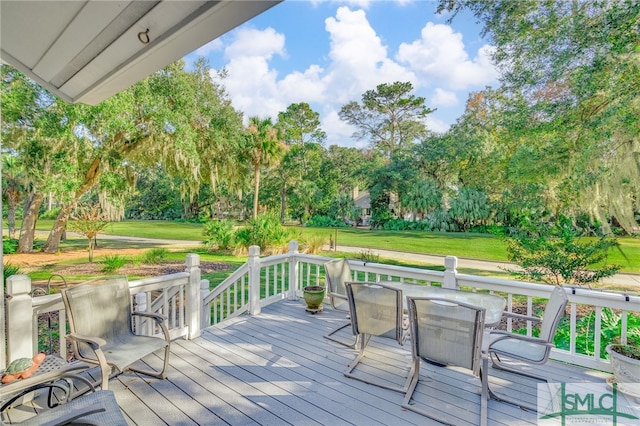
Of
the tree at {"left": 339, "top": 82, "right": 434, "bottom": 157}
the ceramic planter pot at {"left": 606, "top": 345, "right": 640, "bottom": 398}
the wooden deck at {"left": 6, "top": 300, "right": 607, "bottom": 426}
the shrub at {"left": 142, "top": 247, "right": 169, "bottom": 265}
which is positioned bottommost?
the shrub at {"left": 142, "top": 247, "right": 169, "bottom": 265}

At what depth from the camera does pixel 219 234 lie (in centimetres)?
1141

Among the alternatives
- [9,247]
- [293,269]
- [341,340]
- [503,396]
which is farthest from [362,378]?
[9,247]

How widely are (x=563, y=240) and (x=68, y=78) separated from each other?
6.28 meters

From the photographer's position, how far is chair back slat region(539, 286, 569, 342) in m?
2.32

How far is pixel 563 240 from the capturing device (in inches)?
195

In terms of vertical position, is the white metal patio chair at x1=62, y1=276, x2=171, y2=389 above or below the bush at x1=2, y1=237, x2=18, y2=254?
above

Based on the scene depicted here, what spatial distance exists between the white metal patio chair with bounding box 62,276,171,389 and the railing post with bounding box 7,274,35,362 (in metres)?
0.23

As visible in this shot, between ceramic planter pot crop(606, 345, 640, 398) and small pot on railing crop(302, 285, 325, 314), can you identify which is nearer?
ceramic planter pot crop(606, 345, 640, 398)

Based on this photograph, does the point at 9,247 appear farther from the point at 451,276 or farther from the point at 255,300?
the point at 451,276

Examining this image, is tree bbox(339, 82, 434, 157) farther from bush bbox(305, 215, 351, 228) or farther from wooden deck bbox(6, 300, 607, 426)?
wooden deck bbox(6, 300, 607, 426)

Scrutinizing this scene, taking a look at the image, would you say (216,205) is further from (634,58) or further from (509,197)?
(634,58)

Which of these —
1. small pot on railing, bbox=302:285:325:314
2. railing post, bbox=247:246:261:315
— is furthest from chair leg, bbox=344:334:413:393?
railing post, bbox=247:246:261:315

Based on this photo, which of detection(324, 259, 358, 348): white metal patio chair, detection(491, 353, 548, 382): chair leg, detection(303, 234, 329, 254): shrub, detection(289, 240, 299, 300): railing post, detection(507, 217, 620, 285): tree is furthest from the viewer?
detection(303, 234, 329, 254): shrub

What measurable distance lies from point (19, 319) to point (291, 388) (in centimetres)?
207
